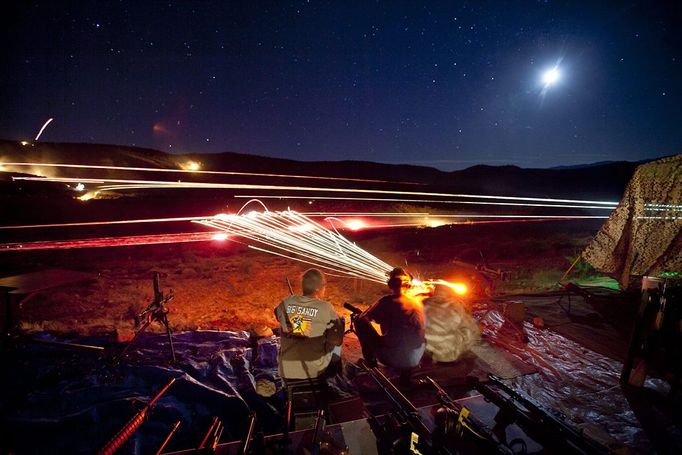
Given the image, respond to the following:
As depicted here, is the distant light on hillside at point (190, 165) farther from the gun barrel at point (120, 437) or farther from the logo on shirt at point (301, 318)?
the gun barrel at point (120, 437)

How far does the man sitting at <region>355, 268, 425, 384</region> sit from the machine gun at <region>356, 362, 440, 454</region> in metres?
1.35

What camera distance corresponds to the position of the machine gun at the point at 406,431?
239cm

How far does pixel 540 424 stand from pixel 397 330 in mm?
2296

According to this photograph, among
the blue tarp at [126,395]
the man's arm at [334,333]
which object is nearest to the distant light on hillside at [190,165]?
the blue tarp at [126,395]

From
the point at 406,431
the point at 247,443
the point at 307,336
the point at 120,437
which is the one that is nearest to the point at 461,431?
the point at 406,431

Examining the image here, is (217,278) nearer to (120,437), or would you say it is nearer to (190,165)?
(120,437)

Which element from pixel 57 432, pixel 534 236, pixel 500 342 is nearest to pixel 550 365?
pixel 500 342

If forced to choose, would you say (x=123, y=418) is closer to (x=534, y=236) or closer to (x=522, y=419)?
(x=522, y=419)

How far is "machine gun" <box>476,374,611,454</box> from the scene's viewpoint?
2.39m

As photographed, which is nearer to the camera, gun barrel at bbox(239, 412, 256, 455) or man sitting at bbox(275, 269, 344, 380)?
gun barrel at bbox(239, 412, 256, 455)

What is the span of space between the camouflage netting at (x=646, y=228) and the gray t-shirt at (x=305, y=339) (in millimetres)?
8425

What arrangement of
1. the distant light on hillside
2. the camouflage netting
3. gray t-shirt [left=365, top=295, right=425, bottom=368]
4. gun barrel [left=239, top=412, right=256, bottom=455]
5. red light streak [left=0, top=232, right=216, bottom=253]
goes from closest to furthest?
1. gun barrel [left=239, top=412, right=256, bottom=455]
2. gray t-shirt [left=365, top=295, right=425, bottom=368]
3. the camouflage netting
4. red light streak [left=0, top=232, right=216, bottom=253]
5. the distant light on hillside

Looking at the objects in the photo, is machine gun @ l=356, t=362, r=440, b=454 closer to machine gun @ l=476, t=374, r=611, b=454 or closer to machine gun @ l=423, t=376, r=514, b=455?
machine gun @ l=423, t=376, r=514, b=455

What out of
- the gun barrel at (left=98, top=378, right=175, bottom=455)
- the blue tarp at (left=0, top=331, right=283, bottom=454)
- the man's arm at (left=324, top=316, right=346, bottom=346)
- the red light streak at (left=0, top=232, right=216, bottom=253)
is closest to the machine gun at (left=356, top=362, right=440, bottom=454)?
the man's arm at (left=324, top=316, right=346, bottom=346)
